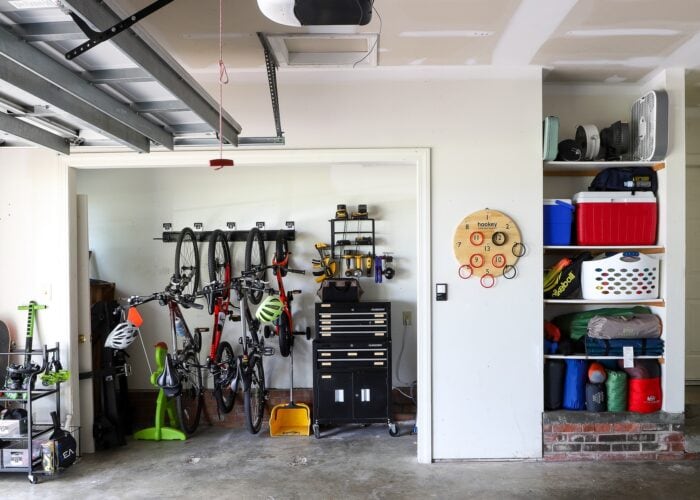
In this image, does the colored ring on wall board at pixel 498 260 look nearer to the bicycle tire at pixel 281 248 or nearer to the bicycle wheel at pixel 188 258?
the bicycle tire at pixel 281 248

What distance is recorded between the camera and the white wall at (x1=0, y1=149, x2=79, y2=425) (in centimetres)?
372

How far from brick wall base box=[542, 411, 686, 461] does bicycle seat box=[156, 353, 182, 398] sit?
281cm

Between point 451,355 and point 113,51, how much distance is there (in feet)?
9.39

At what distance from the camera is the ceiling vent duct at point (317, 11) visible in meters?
1.78

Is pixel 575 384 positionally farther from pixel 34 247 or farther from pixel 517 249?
pixel 34 247

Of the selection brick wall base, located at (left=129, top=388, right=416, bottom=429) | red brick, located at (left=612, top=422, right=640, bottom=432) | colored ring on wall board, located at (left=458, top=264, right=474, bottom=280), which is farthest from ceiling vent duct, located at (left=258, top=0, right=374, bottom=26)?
brick wall base, located at (left=129, top=388, right=416, bottom=429)

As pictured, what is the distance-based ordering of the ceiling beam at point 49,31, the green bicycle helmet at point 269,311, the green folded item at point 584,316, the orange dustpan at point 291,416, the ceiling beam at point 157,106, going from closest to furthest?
1. the ceiling beam at point 49,31
2. the ceiling beam at point 157,106
3. the green folded item at point 584,316
4. the green bicycle helmet at point 269,311
5. the orange dustpan at point 291,416

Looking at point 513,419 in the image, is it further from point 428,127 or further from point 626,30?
point 626,30

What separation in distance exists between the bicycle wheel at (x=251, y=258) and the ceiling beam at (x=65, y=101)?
168cm

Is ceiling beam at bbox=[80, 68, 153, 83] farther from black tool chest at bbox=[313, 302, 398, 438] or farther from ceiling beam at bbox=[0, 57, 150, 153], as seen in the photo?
black tool chest at bbox=[313, 302, 398, 438]

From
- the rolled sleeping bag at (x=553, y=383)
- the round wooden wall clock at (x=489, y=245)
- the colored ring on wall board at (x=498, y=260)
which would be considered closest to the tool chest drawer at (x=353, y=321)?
the round wooden wall clock at (x=489, y=245)

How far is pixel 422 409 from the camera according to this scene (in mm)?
3639

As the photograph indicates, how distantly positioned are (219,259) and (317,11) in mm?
3224

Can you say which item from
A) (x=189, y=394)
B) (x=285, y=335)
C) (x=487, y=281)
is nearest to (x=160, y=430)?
(x=189, y=394)
